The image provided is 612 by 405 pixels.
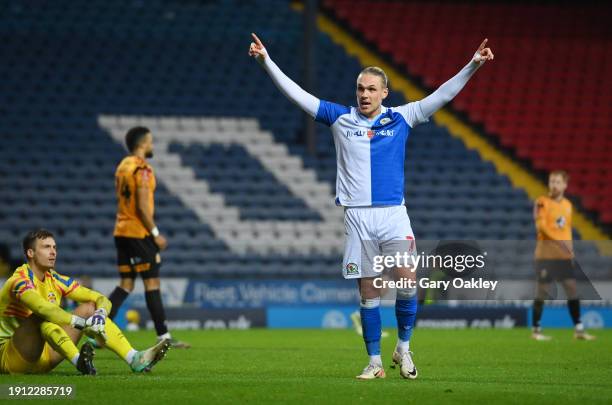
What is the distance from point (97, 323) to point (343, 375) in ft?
6.17

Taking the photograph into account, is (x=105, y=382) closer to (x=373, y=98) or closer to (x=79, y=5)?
(x=373, y=98)

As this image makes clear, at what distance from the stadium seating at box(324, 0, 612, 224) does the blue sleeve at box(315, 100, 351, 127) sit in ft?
47.8

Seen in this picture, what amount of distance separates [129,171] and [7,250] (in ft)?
27.3

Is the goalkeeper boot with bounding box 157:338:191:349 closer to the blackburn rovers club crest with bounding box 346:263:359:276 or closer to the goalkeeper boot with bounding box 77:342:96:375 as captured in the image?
the goalkeeper boot with bounding box 77:342:96:375

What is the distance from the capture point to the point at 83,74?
2145 centimetres

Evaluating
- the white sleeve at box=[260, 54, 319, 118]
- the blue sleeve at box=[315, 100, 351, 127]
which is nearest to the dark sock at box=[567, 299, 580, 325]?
the blue sleeve at box=[315, 100, 351, 127]

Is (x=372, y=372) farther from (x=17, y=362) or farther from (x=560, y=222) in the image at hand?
(x=560, y=222)

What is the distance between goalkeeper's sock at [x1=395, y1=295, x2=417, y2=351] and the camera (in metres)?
7.55

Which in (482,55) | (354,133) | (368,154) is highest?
(482,55)

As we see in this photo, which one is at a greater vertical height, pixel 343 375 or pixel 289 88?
pixel 289 88

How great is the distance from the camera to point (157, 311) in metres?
10.6

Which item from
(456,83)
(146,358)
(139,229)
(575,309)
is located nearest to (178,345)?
(139,229)

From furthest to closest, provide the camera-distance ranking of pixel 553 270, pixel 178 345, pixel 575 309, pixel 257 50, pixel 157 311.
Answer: pixel 575 309
pixel 553 270
pixel 178 345
pixel 157 311
pixel 257 50

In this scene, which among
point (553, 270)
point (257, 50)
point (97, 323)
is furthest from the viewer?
point (553, 270)
